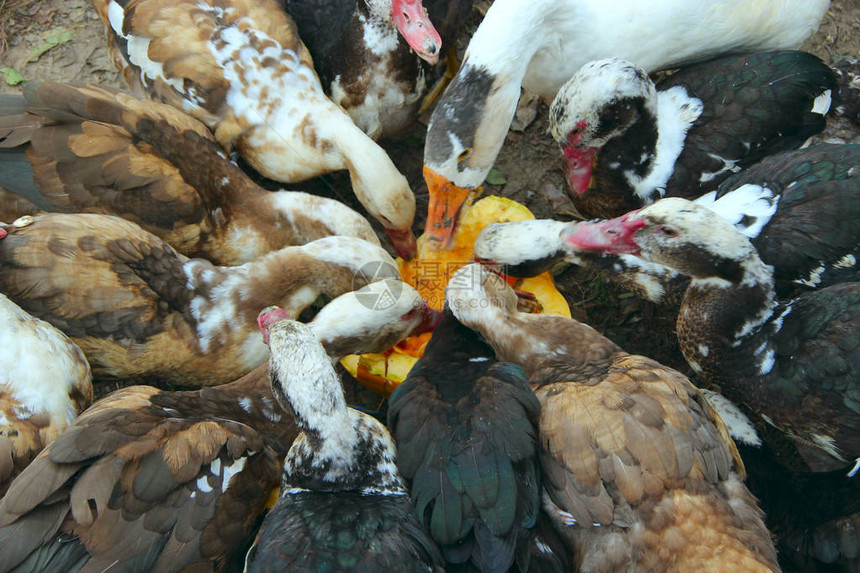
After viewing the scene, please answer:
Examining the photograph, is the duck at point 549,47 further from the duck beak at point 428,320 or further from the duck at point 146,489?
the duck at point 146,489

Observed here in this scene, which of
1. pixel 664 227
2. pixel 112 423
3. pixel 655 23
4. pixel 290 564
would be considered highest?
pixel 655 23

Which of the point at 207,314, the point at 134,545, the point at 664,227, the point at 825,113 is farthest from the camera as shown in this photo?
the point at 825,113

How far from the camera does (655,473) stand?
2.50 m

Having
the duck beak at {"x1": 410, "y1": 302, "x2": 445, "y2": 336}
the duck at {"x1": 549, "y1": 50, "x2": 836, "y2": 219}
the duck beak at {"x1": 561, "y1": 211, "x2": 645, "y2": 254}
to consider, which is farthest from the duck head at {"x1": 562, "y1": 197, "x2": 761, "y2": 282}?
the duck beak at {"x1": 410, "y1": 302, "x2": 445, "y2": 336}

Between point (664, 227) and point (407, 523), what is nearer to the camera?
point (407, 523)

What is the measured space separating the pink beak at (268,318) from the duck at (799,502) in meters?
2.09

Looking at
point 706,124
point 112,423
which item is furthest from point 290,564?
point 706,124

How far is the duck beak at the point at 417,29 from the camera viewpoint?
3.51 m

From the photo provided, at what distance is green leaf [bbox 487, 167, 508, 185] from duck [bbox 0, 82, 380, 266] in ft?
3.54

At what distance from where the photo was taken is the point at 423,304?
11.5 feet

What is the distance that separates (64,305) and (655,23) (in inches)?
124

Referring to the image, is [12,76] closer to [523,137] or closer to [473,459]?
[523,137]

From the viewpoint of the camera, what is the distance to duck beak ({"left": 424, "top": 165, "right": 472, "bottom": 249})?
349cm

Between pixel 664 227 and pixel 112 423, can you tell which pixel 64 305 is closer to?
pixel 112 423
